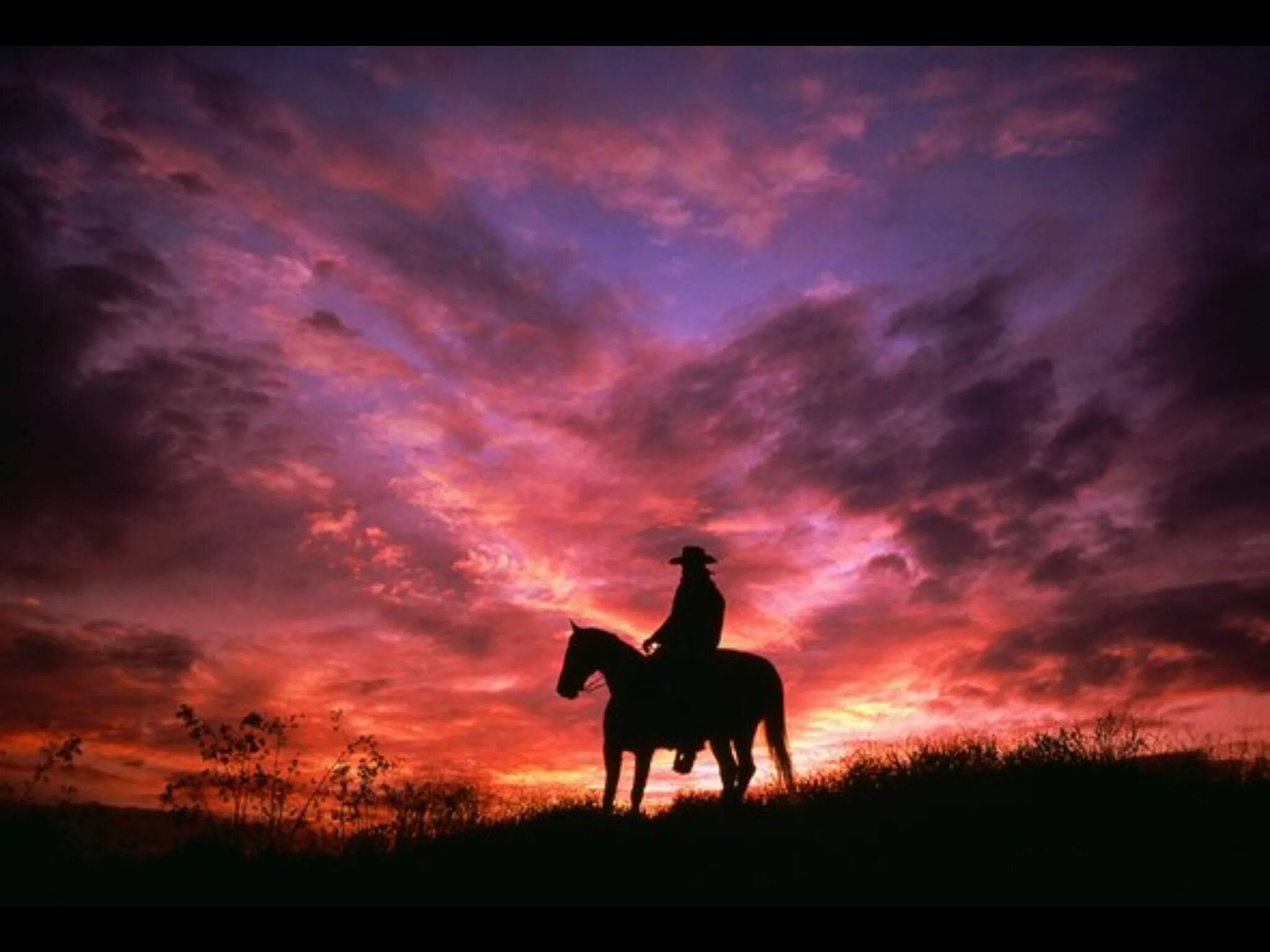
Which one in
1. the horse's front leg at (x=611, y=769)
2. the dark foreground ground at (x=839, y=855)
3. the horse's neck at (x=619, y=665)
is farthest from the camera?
the horse's neck at (x=619, y=665)

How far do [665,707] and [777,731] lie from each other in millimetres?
2194

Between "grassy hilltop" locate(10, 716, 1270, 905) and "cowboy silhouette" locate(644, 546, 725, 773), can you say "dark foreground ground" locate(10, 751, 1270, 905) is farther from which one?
"cowboy silhouette" locate(644, 546, 725, 773)

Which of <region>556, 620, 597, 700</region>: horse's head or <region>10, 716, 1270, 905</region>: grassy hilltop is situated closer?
<region>10, 716, 1270, 905</region>: grassy hilltop

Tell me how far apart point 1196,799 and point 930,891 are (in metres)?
3.70

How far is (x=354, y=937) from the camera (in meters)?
5.80

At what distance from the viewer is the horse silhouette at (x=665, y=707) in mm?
14164

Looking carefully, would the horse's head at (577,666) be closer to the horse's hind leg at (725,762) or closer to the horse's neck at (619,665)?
the horse's neck at (619,665)

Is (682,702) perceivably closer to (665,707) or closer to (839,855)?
(665,707)

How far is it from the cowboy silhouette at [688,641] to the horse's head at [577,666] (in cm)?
101

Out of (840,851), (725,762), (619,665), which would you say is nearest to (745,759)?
(725,762)

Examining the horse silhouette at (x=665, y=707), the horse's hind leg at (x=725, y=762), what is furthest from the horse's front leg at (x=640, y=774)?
the horse's hind leg at (x=725, y=762)

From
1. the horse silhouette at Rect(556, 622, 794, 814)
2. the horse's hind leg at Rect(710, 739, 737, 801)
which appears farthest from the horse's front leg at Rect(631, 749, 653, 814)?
the horse's hind leg at Rect(710, 739, 737, 801)

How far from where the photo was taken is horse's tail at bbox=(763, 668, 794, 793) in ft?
48.5

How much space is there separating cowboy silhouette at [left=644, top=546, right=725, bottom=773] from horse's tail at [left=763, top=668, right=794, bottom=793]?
4.54ft
